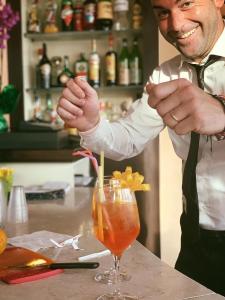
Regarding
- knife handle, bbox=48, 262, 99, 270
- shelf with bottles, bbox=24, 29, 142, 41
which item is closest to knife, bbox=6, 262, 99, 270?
knife handle, bbox=48, 262, 99, 270

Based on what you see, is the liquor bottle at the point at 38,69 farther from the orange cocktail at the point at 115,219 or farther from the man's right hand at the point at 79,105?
the orange cocktail at the point at 115,219

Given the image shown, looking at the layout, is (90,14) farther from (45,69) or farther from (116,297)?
(116,297)

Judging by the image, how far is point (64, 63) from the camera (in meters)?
3.64

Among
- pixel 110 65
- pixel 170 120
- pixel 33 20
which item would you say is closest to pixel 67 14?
pixel 33 20

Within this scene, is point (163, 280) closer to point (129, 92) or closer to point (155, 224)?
point (155, 224)

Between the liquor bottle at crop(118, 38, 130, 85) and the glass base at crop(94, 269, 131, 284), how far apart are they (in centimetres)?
261

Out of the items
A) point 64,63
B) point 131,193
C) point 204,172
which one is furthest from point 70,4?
point 131,193

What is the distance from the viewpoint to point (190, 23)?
1.41 meters

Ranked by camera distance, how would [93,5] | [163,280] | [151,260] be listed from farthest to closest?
[93,5], [151,260], [163,280]

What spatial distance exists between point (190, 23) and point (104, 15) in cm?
215

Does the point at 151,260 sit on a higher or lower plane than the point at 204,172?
lower

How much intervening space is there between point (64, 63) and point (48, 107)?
0.39 metres

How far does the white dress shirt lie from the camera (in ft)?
4.60

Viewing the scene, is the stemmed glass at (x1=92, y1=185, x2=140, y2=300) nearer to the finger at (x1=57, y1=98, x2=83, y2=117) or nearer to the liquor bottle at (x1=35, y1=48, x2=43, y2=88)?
the finger at (x1=57, y1=98, x2=83, y2=117)
